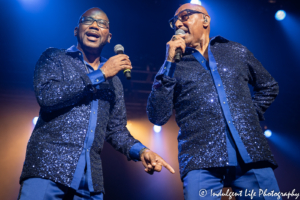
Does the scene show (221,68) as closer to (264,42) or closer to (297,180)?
(264,42)

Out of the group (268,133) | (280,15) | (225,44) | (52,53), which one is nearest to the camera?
(52,53)

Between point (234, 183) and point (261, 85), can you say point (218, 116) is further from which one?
point (261, 85)

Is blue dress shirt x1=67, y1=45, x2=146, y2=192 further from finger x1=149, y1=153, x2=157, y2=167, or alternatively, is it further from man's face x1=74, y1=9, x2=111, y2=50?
man's face x1=74, y1=9, x2=111, y2=50

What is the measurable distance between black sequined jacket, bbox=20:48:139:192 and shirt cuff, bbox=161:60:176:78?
20.3 inches

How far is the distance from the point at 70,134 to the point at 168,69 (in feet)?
2.62

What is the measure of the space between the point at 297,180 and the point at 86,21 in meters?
5.95

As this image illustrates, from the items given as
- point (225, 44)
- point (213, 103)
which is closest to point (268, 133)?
point (225, 44)

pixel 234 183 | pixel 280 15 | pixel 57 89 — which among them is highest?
pixel 280 15

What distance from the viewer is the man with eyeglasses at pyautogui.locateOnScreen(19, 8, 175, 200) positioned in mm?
1308

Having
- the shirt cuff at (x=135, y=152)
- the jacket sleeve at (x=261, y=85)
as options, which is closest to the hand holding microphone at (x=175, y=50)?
the jacket sleeve at (x=261, y=85)

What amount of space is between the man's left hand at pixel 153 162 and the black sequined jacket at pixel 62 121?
0.23m

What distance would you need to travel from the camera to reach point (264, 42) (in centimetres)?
503

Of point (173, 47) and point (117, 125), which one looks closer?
point (173, 47)

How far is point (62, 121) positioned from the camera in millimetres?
1482
